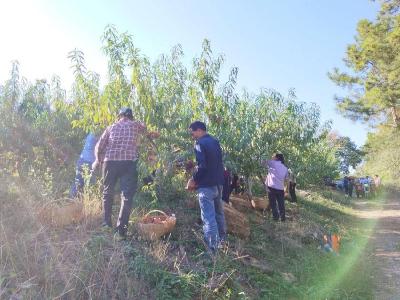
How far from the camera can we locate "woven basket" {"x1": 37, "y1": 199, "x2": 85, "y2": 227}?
4.68m

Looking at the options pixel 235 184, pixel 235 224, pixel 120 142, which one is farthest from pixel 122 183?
pixel 235 184

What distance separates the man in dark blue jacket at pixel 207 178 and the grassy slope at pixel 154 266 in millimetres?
287

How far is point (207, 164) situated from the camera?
5449mm

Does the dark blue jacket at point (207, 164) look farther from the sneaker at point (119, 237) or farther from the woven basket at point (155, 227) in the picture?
the sneaker at point (119, 237)

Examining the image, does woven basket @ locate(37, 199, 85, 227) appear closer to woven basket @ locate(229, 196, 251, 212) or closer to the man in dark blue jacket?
the man in dark blue jacket

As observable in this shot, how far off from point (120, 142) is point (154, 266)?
5.70ft

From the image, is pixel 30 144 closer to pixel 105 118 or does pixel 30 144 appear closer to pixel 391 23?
pixel 105 118

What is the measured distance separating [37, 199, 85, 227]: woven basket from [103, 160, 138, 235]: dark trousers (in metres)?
0.32

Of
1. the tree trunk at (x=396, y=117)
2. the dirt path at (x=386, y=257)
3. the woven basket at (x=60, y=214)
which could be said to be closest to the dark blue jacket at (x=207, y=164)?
the woven basket at (x=60, y=214)

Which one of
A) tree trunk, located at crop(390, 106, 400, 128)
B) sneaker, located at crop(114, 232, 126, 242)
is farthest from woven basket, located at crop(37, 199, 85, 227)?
tree trunk, located at crop(390, 106, 400, 128)

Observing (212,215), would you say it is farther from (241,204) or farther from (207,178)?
(241,204)

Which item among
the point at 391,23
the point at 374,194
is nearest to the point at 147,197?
the point at 391,23

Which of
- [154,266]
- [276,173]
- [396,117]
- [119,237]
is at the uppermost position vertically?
[396,117]

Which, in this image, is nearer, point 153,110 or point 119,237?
point 119,237
